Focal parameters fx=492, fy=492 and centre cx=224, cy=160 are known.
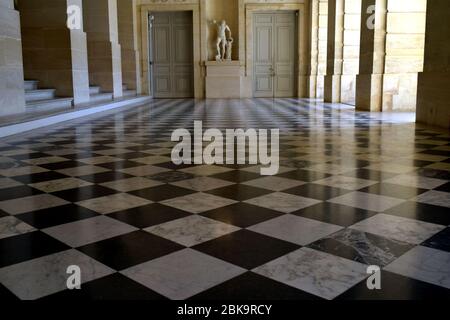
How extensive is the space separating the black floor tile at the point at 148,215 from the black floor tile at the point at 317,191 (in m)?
0.92

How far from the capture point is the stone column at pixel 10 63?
7766 mm

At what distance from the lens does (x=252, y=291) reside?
6.30 feet

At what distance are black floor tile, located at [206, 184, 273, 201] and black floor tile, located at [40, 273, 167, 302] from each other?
1490 millimetres

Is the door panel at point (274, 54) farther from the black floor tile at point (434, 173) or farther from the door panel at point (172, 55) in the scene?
the black floor tile at point (434, 173)

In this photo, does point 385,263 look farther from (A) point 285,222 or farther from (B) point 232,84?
(B) point 232,84

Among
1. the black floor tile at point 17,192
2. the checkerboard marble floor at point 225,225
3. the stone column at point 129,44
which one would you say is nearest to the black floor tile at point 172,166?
the checkerboard marble floor at point 225,225

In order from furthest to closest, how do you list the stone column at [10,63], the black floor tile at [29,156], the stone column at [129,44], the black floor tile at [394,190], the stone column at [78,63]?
the stone column at [129,44]
the stone column at [78,63]
the stone column at [10,63]
the black floor tile at [29,156]
the black floor tile at [394,190]

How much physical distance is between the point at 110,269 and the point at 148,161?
286 cm

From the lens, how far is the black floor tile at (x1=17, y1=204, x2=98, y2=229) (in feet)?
9.33

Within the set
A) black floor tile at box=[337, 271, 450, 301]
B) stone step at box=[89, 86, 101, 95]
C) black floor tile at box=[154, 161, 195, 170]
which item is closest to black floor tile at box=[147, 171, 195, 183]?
black floor tile at box=[154, 161, 195, 170]

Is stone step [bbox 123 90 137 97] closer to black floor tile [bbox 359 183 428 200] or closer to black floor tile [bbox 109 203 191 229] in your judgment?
black floor tile [bbox 359 183 428 200]

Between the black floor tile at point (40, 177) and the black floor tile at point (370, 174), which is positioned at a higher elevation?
the black floor tile at point (40, 177)

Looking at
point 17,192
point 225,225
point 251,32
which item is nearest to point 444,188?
point 225,225

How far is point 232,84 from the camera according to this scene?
64.0ft
